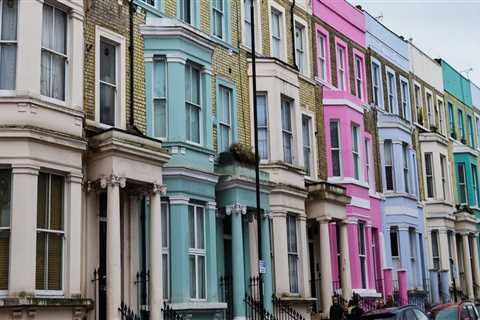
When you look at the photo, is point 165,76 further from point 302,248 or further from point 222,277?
point 302,248

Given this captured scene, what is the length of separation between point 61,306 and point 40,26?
5947mm

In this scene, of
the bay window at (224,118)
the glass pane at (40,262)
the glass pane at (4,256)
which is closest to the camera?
the glass pane at (4,256)

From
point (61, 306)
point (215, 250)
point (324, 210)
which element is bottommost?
point (61, 306)

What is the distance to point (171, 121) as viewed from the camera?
20172 mm

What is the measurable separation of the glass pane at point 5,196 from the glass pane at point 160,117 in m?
5.35

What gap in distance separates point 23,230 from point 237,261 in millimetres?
7654

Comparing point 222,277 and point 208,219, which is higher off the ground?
point 208,219

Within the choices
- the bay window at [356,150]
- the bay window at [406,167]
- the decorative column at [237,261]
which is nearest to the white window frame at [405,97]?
the bay window at [406,167]

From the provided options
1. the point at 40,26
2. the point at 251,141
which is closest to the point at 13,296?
the point at 40,26

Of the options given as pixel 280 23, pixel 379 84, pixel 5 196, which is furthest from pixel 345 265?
pixel 5 196

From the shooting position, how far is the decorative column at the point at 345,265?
87.7 ft

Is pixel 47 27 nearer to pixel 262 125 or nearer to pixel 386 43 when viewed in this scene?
pixel 262 125

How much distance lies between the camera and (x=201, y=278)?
2036 centimetres

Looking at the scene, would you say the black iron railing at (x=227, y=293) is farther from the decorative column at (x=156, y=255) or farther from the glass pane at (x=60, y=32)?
the glass pane at (x=60, y=32)
